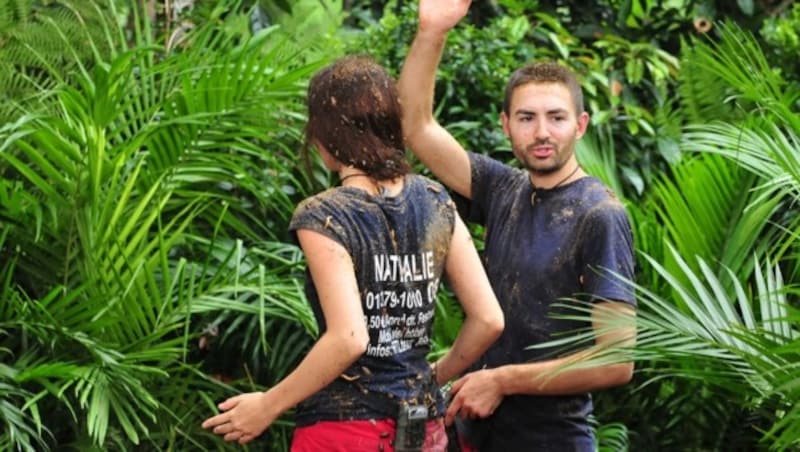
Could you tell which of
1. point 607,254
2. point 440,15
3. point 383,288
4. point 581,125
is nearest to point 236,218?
point 440,15

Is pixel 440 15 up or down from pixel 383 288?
up

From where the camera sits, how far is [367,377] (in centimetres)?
358

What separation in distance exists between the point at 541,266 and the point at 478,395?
362mm

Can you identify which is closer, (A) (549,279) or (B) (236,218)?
(A) (549,279)

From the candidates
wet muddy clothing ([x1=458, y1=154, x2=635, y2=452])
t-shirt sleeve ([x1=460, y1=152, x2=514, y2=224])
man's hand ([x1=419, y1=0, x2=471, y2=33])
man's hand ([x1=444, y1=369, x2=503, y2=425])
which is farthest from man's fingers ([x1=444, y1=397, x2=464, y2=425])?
man's hand ([x1=419, y1=0, x2=471, y2=33])

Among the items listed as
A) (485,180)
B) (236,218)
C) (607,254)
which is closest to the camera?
(607,254)

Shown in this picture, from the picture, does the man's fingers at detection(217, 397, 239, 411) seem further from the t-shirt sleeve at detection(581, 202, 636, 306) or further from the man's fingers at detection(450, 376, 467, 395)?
the t-shirt sleeve at detection(581, 202, 636, 306)

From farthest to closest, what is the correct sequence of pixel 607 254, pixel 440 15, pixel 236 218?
1. pixel 236 218
2. pixel 440 15
3. pixel 607 254

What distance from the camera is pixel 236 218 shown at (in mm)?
5898

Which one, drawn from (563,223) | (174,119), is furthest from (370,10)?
(563,223)

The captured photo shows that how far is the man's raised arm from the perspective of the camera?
4305 millimetres

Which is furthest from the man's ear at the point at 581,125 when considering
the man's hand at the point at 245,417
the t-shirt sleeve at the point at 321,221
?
the man's hand at the point at 245,417

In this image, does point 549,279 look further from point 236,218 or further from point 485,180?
point 236,218

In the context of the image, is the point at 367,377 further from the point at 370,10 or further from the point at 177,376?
the point at 370,10
